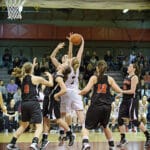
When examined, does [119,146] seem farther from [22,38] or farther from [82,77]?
[22,38]

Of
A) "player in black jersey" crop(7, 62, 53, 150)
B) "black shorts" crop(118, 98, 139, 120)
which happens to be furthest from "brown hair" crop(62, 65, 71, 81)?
"black shorts" crop(118, 98, 139, 120)

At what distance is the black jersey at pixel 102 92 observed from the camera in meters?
8.49

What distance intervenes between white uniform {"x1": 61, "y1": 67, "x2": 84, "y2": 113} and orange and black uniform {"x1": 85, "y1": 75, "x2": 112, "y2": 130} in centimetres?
A: 120

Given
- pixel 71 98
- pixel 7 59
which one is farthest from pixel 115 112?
pixel 7 59

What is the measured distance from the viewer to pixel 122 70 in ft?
79.4

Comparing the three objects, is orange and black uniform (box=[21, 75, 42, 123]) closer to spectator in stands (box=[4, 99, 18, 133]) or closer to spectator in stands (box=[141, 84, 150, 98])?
spectator in stands (box=[4, 99, 18, 133])

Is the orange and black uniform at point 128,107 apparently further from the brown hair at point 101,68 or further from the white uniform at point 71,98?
the brown hair at point 101,68

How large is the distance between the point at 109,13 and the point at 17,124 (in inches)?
550

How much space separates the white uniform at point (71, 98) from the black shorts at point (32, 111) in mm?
1099

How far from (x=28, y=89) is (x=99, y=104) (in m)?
1.47

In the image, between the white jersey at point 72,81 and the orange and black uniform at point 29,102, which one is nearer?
the orange and black uniform at point 29,102

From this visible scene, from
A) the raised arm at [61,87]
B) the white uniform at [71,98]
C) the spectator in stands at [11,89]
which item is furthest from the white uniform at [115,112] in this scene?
the raised arm at [61,87]

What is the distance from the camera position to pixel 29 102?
886cm

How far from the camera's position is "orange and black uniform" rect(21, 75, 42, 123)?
8.84 m
